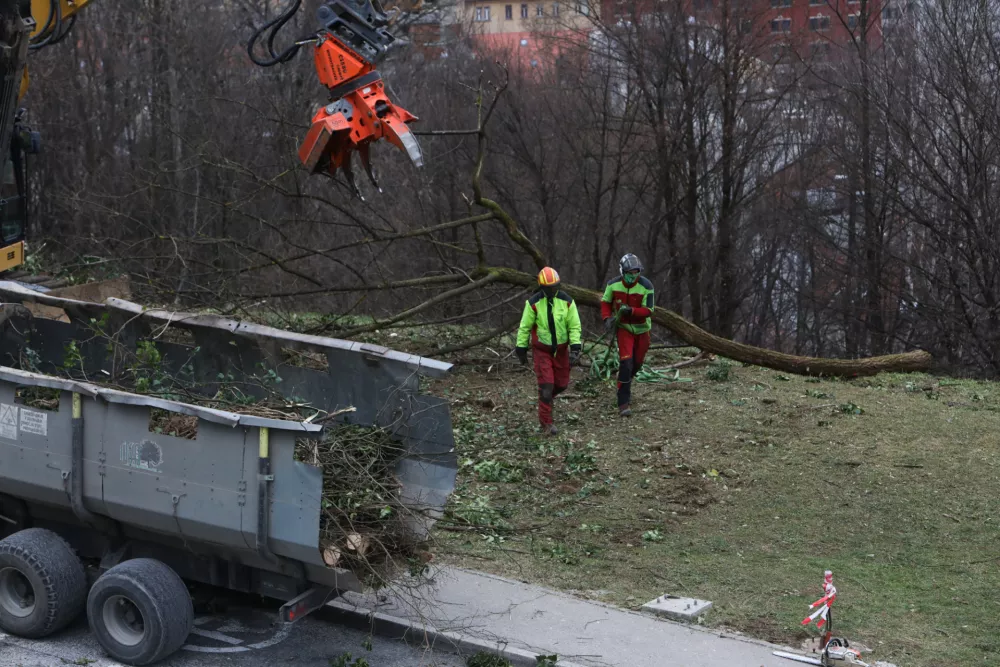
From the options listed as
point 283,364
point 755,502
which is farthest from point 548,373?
point 283,364

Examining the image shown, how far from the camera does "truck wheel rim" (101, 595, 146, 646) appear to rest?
621cm

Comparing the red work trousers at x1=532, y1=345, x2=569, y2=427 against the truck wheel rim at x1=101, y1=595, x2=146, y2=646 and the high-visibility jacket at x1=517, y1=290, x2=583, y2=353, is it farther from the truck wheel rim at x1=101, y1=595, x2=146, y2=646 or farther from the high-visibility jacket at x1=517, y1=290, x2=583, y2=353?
the truck wheel rim at x1=101, y1=595, x2=146, y2=646

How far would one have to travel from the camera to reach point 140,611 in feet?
20.1

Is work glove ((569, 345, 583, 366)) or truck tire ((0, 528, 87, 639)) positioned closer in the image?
truck tire ((0, 528, 87, 639))

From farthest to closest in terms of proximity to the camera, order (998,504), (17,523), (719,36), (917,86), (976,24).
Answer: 1. (719,36)
2. (917,86)
3. (976,24)
4. (998,504)
5. (17,523)

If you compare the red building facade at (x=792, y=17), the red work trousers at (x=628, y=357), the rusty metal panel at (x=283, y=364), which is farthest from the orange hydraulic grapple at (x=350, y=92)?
the red building facade at (x=792, y=17)

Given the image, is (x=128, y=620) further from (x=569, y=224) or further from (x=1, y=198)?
(x=569, y=224)

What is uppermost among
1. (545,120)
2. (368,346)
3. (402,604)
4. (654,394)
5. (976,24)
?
(976,24)

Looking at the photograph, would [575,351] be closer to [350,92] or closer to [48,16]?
[350,92]

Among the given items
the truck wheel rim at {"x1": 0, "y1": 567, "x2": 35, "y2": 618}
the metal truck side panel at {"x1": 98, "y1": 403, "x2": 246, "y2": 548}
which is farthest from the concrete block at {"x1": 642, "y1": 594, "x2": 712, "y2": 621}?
the truck wheel rim at {"x1": 0, "y1": 567, "x2": 35, "y2": 618}

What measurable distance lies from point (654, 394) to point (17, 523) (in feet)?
24.9

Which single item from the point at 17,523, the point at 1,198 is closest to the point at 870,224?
the point at 1,198

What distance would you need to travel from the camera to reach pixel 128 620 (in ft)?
20.7

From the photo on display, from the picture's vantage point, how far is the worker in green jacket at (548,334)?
36.7 feet
